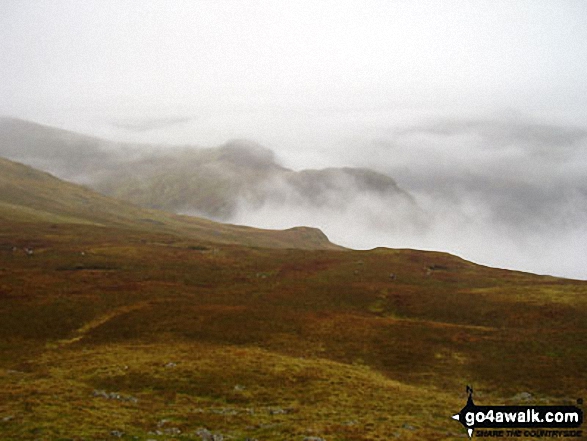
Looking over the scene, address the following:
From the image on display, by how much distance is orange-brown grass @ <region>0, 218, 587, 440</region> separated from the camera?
32.2 m

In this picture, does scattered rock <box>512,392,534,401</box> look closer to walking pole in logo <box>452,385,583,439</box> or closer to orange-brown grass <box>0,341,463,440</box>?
walking pole in logo <box>452,385,583,439</box>

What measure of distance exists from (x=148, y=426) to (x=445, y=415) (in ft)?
71.3

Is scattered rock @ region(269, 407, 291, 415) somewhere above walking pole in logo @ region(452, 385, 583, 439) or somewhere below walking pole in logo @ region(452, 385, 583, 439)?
below

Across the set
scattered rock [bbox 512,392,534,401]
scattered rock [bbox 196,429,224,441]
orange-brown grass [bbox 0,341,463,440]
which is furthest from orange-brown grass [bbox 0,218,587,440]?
scattered rock [bbox 512,392,534,401]

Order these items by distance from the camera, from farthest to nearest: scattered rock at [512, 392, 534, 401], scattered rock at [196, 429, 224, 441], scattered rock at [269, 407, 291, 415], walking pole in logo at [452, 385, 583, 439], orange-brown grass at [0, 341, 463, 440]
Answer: scattered rock at [512, 392, 534, 401]
scattered rock at [269, 407, 291, 415]
walking pole in logo at [452, 385, 583, 439]
orange-brown grass at [0, 341, 463, 440]
scattered rock at [196, 429, 224, 441]

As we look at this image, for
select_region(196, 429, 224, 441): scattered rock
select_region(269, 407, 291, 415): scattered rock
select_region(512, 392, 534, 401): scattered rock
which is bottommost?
select_region(269, 407, 291, 415): scattered rock

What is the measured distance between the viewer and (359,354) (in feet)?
174

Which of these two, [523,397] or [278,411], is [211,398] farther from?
[523,397]

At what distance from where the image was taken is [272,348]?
54.2 metres

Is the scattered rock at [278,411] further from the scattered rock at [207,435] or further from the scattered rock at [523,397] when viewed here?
the scattered rock at [523,397]

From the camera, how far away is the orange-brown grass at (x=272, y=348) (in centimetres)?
3225

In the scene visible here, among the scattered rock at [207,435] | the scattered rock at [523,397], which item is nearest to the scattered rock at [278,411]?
the scattered rock at [207,435]

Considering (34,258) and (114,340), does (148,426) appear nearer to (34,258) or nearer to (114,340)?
(114,340)

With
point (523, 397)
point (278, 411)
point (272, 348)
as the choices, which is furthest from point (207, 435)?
point (523, 397)
